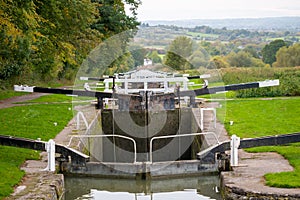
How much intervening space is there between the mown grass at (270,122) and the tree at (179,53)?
230 cm

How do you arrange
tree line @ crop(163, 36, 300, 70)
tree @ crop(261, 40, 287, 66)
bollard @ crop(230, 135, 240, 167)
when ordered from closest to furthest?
bollard @ crop(230, 135, 240, 167), tree line @ crop(163, 36, 300, 70), tree @ crop(261, 40, 287, 66)

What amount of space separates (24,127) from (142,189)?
596 centimetres

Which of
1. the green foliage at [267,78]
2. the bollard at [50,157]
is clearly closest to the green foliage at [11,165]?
the bollard at [50,157]

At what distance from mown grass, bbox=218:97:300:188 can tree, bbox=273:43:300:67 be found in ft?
83.6

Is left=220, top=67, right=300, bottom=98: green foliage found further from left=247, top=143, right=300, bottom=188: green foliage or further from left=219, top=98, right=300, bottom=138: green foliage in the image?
left=247, top=143, right=300, bottom=188: green foliage

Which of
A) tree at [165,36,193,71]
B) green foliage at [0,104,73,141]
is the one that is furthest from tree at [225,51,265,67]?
green foliage at [0,104,73,141]

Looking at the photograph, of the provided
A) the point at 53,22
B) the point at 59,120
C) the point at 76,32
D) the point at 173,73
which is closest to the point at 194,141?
the point at 59,120

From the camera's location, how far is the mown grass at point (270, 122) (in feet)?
40.9

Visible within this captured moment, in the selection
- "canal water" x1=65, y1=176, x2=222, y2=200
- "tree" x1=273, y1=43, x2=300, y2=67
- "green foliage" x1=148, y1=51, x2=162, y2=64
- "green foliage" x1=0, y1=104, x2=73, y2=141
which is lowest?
"canal water" x1=65, y1=176, x2=222, y2=200

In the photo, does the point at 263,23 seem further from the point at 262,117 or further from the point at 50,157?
the point at 50,157

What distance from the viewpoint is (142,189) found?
1433 cm

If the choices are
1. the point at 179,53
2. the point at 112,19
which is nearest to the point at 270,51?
the point at 112,19

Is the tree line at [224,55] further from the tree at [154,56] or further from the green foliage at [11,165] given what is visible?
the green foliage at [11,165]

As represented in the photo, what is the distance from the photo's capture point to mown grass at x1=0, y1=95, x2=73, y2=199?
12716 mm
